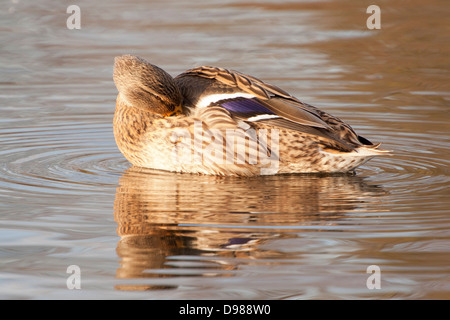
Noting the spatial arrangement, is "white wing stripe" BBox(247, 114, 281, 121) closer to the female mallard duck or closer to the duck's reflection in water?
the female mallard duck

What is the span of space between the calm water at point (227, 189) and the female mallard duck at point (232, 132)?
0.19 metres

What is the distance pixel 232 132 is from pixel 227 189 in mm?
769

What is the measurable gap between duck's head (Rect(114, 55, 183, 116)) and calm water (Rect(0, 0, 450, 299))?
0.63 metres

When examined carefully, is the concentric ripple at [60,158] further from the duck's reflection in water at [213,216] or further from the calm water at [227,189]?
the duck's reflection in water at [213,216]

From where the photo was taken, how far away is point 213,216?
22.0 ft

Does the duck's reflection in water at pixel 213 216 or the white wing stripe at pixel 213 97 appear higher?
the white wing stripe at pixel 213 97

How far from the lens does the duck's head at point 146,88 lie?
8.35 meters

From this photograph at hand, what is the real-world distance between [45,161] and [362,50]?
25.3 feet

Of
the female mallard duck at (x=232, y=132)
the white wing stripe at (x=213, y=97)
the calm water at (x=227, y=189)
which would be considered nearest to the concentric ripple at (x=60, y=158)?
the calm water at (x=227, y=189)

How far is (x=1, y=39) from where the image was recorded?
51.9 ft

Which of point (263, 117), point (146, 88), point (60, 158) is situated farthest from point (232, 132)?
point (60, 158)

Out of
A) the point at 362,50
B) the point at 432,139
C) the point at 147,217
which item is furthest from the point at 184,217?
the point at 362,50

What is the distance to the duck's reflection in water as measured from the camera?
5699mm

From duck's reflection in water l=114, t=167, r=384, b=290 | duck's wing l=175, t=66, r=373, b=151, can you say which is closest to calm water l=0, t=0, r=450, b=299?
duck's reflection in water l=114, t=167, r=384, b=290
